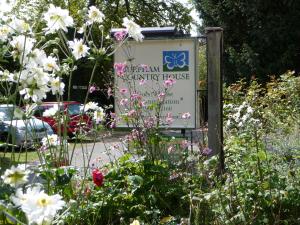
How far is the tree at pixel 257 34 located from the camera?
69.8ft

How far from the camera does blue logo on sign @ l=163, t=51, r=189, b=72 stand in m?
6.85

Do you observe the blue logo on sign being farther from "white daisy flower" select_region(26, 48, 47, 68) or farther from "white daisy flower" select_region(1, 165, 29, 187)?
"white daisy flower" select_region(1, 165, 29, 187)

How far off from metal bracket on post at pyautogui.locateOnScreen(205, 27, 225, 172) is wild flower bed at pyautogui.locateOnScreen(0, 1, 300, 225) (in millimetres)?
282

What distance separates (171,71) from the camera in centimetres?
691

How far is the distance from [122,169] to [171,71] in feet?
9.22

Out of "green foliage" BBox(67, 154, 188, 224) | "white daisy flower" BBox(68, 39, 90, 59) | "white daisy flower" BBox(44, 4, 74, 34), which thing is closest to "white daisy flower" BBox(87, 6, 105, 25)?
"white daisy flower" BBox(68, 39, 90, 59)

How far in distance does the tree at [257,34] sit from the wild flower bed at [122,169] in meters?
15.9

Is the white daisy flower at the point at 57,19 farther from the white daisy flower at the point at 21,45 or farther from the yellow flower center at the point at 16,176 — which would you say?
the yellow flower center at the point at 16,176

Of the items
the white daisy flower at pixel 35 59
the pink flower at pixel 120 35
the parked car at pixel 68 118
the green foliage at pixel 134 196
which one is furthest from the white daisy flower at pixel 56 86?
the pink flower at pixel 120 35

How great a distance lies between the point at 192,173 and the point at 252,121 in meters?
0.81

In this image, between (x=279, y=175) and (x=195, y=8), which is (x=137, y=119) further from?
(x=195, y=8)

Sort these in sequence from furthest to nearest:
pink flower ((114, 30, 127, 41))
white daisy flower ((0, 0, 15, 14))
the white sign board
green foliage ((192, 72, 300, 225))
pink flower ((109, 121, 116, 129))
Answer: the white sign board, pink flower ((109, 121, 116, 129)), pink flower ((114, 30, 127, 41)), green foliage ((192, 72, 300, 225)), white daisy flower ((0, 0, 15, 14))

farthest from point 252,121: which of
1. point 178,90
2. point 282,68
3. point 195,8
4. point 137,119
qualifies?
point 195,8

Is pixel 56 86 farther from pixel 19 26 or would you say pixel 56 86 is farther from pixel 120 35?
pixel 120 35
